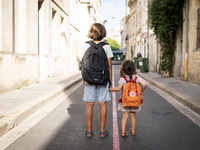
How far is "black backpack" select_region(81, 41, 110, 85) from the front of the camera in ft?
11.6

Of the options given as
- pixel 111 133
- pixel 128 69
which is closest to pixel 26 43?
pixel 111 133

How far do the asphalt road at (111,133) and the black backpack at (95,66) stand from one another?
38.7 inches

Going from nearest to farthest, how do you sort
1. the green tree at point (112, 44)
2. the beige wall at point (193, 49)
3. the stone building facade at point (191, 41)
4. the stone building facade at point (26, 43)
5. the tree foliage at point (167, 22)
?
the stone building facade at point (26, 43) → the beige wall at point (193, 49) → the stone building facade at point (191, 41) → the tree foliage at point (167, 22) → the green tree at point (112, 44)

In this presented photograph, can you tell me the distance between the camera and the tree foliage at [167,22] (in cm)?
1238

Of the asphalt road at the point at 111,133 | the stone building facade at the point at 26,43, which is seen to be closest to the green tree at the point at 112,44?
the stone building facade at the point at 26,43

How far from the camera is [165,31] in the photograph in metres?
12.8

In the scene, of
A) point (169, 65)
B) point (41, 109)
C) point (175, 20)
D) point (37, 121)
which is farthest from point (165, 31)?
point (37, 121)

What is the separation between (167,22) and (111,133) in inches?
394

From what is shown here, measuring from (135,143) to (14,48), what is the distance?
23.3ft

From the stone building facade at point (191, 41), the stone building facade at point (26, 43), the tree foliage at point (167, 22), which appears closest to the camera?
the stone building facade at point (26, 43)

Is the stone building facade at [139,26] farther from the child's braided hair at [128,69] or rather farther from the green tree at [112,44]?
the green tree at [112,44]

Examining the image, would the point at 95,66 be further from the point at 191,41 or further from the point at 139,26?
the point at 139,26

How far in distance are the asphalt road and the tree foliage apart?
7.79 m

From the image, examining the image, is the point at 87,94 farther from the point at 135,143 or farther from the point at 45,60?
the point at 45,60
